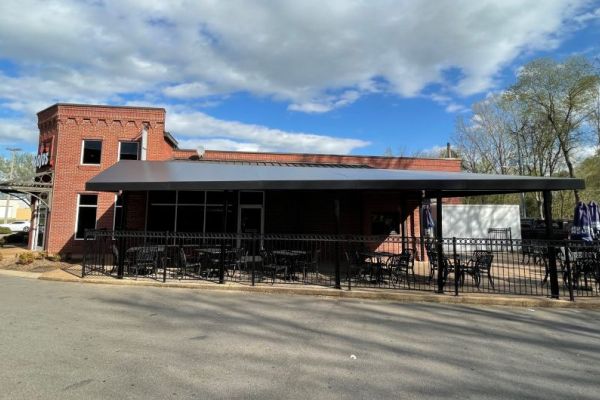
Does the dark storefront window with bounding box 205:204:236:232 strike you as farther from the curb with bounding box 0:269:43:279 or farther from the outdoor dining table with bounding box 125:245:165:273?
the curb with bounding box 0:269:43:279

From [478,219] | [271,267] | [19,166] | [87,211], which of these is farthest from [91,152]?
[19,166]

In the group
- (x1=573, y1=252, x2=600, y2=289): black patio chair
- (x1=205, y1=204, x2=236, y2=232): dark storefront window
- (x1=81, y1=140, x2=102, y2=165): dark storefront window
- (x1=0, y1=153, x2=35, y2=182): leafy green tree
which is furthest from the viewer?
(x1=0, y1=153, x2=35, y2=182): leafy green tree

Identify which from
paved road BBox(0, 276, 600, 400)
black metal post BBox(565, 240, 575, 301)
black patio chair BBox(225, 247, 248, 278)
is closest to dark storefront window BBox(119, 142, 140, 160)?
black patio chair BBox(225, 247, 248, 278)

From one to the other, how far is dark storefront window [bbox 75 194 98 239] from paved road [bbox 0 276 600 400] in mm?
10115

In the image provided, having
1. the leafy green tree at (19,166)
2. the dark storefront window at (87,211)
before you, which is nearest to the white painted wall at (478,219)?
the dark storefront window at (87,211)

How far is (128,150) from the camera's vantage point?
19703 mm

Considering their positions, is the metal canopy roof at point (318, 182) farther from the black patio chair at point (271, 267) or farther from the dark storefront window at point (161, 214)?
the dark storefront window at point (161, 214)

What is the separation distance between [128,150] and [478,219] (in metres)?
19.2

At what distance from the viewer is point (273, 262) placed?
1230 centimetres

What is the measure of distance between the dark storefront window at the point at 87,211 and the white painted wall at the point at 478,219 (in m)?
17.7

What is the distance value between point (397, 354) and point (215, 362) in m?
2.51

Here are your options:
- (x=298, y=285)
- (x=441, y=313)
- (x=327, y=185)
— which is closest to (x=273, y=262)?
(x=298, y=285)

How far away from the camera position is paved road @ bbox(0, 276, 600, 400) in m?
4.47

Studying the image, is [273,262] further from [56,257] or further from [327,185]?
[56,257]
